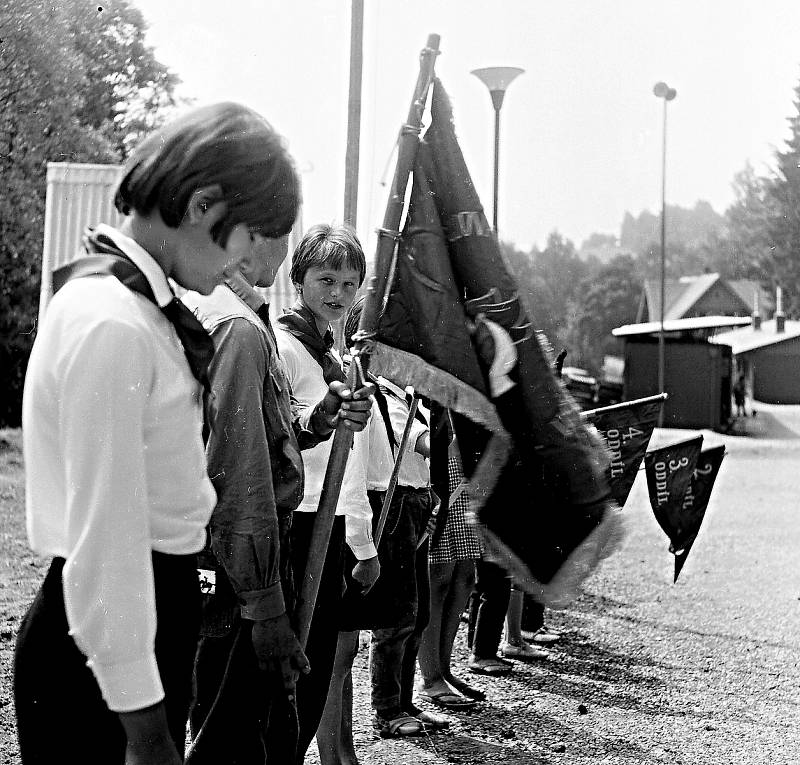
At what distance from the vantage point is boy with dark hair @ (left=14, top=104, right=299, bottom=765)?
144 cm

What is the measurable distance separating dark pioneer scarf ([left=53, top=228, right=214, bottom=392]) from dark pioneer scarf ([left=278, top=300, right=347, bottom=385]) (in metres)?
1.55

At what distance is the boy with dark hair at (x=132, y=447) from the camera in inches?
56.6

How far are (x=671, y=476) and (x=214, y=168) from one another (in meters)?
5.22

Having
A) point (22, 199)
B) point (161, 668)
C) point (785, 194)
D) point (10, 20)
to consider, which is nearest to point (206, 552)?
point (161, 668)

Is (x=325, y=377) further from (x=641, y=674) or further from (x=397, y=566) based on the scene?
(x=641, y=674)

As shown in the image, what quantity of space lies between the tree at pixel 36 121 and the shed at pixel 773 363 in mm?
43157

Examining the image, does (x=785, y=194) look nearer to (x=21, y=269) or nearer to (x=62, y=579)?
(x=21, y=269)

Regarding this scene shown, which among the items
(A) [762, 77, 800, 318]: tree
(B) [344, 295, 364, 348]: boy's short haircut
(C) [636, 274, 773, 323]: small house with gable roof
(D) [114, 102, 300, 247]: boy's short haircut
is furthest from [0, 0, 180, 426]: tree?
(C) [636, 274, 773, 323]: small house with gable roof

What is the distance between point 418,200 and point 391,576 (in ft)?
5.33

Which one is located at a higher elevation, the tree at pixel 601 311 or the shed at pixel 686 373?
the tree at pixel 601 311

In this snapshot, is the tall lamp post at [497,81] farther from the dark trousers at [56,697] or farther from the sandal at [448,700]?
the dark trousers at [56,697]

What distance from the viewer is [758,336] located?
4928cm

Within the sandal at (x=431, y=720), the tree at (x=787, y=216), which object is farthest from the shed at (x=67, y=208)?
the tree at (x=787, y=216)

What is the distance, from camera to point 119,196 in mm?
1694
